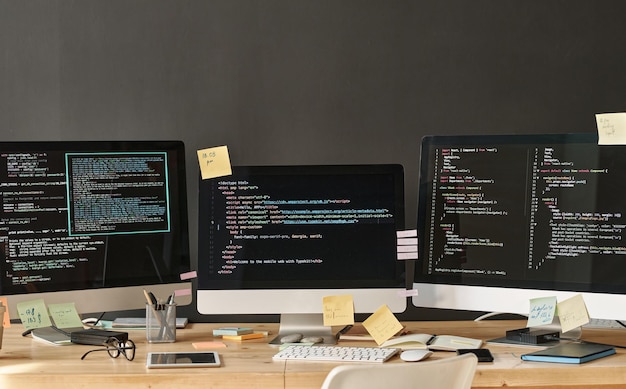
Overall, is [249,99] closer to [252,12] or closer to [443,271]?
[252,12]

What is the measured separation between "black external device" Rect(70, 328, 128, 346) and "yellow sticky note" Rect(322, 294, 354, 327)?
564 millimetres

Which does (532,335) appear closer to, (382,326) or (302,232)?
(382,326)

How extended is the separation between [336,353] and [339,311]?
24 cm

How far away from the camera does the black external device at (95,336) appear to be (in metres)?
2.22

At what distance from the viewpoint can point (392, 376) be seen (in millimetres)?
1680

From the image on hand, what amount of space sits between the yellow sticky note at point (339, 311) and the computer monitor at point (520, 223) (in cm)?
21

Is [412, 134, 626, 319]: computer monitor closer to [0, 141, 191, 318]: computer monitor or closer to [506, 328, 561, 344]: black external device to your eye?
[506, 328, 561, 344]: black external device

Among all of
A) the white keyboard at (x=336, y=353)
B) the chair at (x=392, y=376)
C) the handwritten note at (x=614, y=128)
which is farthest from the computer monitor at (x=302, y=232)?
the chair at (x=392, y=376)

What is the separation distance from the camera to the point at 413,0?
8.89 feet

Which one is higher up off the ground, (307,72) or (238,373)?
(307,72)

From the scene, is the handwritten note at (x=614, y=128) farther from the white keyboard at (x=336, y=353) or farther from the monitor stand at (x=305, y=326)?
the monitor stand at (x=305, y=326)

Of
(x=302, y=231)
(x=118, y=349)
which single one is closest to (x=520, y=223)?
(x=302, y=231)

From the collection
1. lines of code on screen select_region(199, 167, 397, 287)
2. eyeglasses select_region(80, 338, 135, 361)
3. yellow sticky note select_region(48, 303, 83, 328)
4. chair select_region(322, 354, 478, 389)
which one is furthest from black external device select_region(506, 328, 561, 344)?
yellow sticky note select_region(48, 303, 83, 328)

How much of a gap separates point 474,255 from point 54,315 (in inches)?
47.9
